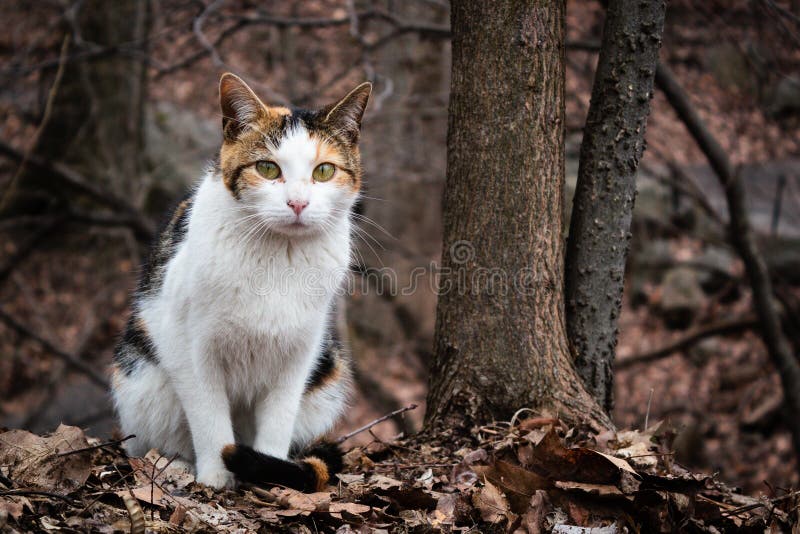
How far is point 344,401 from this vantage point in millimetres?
3443

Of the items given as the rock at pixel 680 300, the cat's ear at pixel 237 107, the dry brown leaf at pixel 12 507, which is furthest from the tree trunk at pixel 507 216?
the rock at pixel 680 300

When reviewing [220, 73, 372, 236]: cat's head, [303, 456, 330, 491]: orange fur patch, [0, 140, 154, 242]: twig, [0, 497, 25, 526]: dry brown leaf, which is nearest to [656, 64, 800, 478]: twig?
[220, 73, 372, 236]: cat's head

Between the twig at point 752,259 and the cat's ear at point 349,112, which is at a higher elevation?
the cat's ear at point 349,112

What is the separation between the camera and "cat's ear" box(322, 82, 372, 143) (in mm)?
2824

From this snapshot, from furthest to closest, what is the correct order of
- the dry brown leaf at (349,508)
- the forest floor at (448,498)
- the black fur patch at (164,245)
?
the black fur patch at (164,245) → the dry brown leaf at (349,508) → the forest floor at (448,498)

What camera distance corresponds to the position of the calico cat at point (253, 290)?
261 centimetres

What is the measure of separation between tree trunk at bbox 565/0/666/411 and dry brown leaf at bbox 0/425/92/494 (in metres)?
1.96

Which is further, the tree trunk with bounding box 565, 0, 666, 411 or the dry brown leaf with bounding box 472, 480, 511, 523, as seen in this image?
the tree trunk with bounding box 565, 0, 666, 411

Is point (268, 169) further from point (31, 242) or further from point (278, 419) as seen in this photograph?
point (31, 242)

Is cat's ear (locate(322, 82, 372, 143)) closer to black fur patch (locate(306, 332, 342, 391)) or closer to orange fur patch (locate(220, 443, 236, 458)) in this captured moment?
black fur patch (locate(306, 332, 342, 391))

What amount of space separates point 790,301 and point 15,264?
275 inches

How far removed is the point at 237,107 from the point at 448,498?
170 cm

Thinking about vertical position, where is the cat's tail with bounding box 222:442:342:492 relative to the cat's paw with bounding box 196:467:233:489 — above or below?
above

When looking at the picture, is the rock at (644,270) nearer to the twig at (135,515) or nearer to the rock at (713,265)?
the rock at (713,265)
